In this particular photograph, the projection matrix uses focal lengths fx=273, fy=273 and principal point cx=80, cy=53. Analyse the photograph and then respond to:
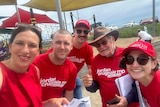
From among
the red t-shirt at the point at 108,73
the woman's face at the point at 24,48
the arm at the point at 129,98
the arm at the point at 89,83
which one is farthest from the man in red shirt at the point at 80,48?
the woman's face at the point at 24,48

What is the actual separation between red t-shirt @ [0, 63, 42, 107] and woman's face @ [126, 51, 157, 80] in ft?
2.97

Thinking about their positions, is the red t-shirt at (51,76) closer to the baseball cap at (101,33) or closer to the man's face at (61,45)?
the man's face at (61,45)

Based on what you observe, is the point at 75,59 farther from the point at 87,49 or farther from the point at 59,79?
the point at 59,79

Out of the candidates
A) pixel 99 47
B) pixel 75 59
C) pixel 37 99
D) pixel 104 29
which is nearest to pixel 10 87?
pixel 37 99

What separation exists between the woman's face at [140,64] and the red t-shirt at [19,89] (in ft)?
2.97

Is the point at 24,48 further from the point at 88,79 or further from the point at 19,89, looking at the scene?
the point at 88,79

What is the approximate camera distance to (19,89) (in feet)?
7.35

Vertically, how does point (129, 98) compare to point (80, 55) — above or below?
below

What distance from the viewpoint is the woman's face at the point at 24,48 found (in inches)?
91.8

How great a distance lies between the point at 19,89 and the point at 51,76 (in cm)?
113

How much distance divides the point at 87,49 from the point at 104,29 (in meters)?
1.39

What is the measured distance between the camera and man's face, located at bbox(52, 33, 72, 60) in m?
3.36

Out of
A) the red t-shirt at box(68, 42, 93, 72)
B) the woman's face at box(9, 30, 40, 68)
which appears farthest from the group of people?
the red t-shirt at box(68, 42, 93, 72)

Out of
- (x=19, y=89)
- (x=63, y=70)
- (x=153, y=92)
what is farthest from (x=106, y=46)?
(x=19, y=89)
